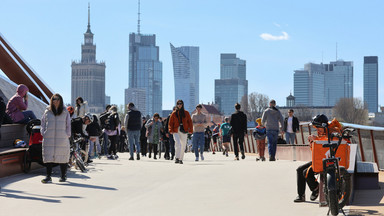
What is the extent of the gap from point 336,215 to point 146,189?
13.1 ft

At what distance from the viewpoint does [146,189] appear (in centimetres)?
1076

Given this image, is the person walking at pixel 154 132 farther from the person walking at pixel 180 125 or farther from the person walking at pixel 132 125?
the person walking at pixel 180 125

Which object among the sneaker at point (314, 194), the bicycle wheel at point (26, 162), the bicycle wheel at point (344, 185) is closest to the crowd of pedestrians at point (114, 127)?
the bicycle wheel at point (26, 162)

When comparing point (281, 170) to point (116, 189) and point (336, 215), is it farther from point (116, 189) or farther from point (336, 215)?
point (336, 215)

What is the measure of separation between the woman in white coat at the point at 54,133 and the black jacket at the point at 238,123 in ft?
27.7

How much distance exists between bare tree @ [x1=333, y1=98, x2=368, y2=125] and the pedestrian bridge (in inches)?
5474

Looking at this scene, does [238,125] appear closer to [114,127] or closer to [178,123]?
[178,123]

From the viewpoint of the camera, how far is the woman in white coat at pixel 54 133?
1156cm

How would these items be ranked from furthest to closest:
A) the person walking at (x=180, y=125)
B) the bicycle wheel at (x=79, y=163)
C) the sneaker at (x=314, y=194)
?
the person walking at (x=180, y=125)
the bicycle wheel at (x=79, y=163)
the sneaker at (x=314, y=194)

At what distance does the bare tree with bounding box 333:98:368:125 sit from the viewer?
14938 cm

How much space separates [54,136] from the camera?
11594 mm

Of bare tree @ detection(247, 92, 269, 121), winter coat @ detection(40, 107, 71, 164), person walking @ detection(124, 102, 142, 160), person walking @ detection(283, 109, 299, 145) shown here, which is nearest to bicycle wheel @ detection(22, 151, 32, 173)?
→ winter coat @ detection(40, 107, 71, 164)

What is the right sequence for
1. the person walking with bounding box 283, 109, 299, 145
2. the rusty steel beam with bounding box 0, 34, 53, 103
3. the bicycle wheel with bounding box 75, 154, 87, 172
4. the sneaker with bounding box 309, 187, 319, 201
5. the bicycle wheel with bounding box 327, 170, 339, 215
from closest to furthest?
the bicycle wheel with bounding box 327, 170, 339, 215 → the sneaker with bounding box 309, 187, 319, 201 → the bicycle wheel with bounding box 75, 154, 87, 172 → the person walking with bounding box 283, 109, 299, 145 → the rusty steel beam with bounding box 0, 34, 53, 103

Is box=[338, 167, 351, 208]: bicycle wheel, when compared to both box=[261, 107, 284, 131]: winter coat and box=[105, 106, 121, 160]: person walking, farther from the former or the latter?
box=[105, 106, 121, 160]: person walking
